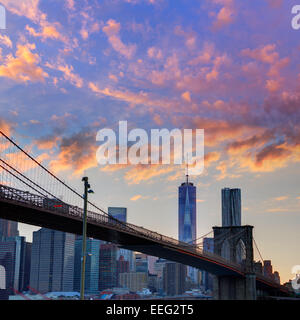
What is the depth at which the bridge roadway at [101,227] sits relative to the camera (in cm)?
4953

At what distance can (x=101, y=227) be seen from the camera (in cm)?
6328

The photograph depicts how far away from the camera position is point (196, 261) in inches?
3423

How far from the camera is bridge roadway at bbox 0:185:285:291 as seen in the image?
163 ft

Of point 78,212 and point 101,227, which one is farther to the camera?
point 101,227
